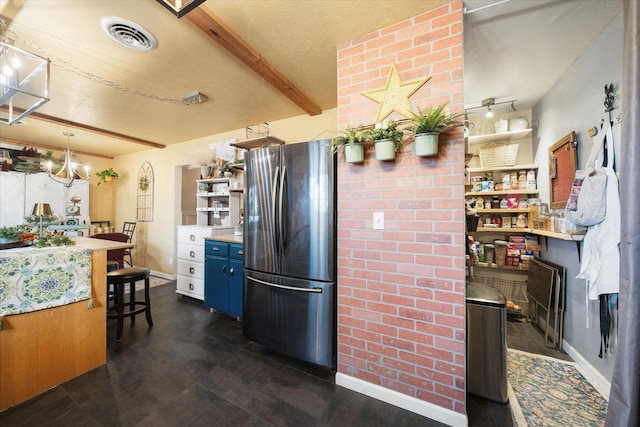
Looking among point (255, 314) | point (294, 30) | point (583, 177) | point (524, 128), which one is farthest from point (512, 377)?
point (294, 30)

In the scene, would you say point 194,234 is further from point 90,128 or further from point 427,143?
point 427,143

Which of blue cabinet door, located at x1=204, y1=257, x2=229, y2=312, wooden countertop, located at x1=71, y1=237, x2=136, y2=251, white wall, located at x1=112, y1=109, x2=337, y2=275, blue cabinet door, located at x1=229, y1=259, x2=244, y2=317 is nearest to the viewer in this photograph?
wooden countertop, located at x1=71, y1=237, x2=136, y2=251

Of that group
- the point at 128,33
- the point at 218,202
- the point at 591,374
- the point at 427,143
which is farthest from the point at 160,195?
the point at 591,374

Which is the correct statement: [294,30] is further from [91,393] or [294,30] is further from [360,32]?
[91,393]

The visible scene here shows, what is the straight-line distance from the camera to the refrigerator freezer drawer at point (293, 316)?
1844mm

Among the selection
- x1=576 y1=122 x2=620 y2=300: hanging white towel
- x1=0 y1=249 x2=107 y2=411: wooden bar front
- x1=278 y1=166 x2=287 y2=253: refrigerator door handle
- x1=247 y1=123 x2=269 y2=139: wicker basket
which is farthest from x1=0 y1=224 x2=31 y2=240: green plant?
x1=576 y1=122 x2=620 y2=300: hanging white towel

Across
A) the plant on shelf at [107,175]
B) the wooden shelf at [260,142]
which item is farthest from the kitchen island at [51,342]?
the plant on shelf at [107,175]

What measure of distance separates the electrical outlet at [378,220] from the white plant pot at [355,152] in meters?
0.39

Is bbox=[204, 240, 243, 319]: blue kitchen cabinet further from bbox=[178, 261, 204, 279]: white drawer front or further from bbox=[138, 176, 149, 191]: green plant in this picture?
bbox=[138, 176, 149, 191]: green plant

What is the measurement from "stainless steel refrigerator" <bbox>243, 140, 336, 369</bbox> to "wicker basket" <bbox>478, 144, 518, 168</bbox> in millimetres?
2385

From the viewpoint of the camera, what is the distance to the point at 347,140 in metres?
1.67

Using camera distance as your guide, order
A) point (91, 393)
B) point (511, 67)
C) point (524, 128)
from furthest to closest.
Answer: point (524, 128) < point (511, 67) < point (91, 393)

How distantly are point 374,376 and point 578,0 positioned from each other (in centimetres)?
273

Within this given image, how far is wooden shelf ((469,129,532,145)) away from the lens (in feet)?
9.11
